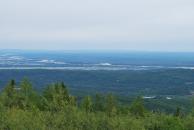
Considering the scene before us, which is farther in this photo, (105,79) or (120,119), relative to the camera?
(105,79)

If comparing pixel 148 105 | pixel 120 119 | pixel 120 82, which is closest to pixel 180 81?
pixel 120 82

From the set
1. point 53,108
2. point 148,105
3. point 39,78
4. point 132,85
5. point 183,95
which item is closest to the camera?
point 53,108

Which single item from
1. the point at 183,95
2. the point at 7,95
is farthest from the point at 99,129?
the point at 183,95

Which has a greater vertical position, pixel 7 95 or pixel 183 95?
pixel 7 95

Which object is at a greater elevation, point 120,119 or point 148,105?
point 120,119

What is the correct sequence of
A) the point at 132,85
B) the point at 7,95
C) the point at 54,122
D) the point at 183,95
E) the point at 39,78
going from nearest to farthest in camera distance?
the point at 54,122
the point at 7,95
the point at 183,95
the point at 132,85
the point at 39,78

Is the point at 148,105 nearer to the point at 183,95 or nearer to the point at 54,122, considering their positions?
the point at 183,95

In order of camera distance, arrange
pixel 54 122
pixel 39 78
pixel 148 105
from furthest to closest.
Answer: pixel 39 78, pixel 148 105, pixel 54 122

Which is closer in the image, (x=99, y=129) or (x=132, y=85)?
(x=99, y=129)

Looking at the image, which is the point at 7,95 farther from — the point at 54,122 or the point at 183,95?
the point at 183,95
